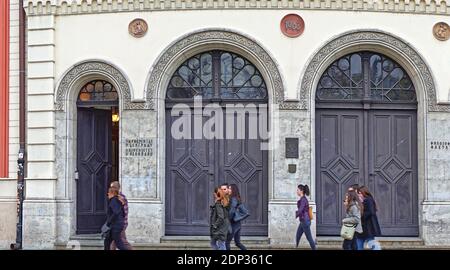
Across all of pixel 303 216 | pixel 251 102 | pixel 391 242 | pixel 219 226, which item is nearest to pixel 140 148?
pixel 251 102

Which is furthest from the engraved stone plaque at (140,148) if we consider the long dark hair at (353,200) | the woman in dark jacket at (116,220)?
the long dark hair at (353,200)

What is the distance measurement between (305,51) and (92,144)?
6.15 metres

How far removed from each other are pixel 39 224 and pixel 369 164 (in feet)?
27.7

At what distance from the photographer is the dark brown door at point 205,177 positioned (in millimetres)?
19391

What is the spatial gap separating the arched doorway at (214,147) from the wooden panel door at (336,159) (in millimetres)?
1456

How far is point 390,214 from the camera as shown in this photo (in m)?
19.5

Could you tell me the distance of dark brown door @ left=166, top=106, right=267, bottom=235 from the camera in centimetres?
1939

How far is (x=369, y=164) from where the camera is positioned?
19406mm

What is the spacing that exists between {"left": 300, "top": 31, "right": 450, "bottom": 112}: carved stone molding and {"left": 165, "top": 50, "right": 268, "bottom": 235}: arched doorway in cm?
114

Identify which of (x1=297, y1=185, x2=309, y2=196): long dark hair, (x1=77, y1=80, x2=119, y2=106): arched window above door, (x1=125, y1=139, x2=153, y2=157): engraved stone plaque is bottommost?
(x1=297, y1=185, x2=309, y2=196): long dark hair

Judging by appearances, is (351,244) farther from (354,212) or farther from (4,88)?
(4,88)

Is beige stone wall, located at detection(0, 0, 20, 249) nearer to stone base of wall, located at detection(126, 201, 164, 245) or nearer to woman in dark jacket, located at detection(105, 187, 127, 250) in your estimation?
stone base of wall, located at detection(126, 201, 164, 245)

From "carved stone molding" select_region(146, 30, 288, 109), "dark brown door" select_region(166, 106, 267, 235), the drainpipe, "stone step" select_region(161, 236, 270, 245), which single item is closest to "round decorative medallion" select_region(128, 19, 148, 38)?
"carved stone molding" select_region(146, 30, 288, 109)

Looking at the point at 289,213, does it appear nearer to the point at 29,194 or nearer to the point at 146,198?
the point at 146,198
